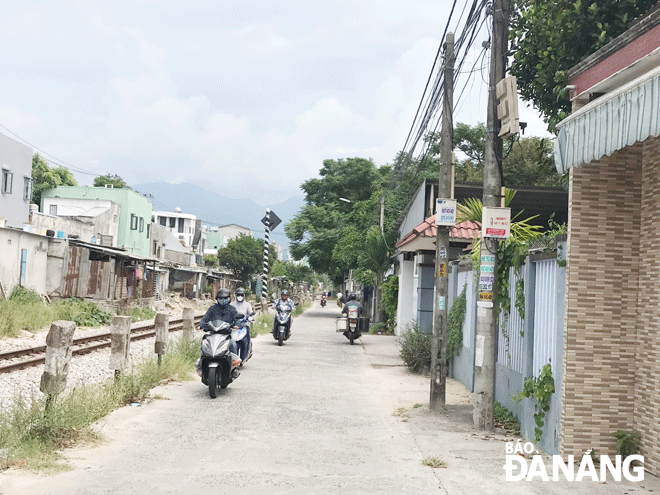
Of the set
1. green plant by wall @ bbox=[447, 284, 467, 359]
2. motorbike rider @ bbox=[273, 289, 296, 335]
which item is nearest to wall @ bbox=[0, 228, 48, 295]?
motorbike rider @ bbox=[273, 289, 296, 335]

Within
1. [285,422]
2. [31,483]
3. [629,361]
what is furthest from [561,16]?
[31,483]

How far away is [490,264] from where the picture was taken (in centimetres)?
897

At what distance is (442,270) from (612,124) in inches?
201

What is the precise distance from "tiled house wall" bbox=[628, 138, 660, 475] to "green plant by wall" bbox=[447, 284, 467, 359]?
19.6 ft

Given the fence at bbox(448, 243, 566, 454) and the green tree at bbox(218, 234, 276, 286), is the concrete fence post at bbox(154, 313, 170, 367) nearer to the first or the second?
the fence at bbox(448, 243, 566, 454)

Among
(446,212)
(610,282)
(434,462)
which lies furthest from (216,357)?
(610,282)

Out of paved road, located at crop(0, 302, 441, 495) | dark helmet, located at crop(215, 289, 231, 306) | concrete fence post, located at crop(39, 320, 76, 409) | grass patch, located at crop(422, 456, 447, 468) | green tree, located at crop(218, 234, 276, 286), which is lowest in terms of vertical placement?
paved road, located at crop(0, 302, 441, 495)

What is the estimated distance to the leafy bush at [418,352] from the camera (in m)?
14.6

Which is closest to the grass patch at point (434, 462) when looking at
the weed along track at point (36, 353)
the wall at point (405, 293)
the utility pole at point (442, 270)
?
the utility pole at point (442, 270)

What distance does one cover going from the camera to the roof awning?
18.3 feet

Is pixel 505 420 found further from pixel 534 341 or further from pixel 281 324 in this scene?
pixel 281 324

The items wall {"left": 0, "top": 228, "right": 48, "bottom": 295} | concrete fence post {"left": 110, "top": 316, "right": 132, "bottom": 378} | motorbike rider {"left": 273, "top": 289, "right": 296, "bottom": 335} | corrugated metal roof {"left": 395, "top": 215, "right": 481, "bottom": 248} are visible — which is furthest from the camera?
wall {"left": 0, "top": 228, "right": 48, "bottom": 295}

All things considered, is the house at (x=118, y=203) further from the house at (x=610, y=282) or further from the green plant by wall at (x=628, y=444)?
the green plant by wall at (x=628, y=444)

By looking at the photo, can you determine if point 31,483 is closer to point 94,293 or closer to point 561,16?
point 561,16
